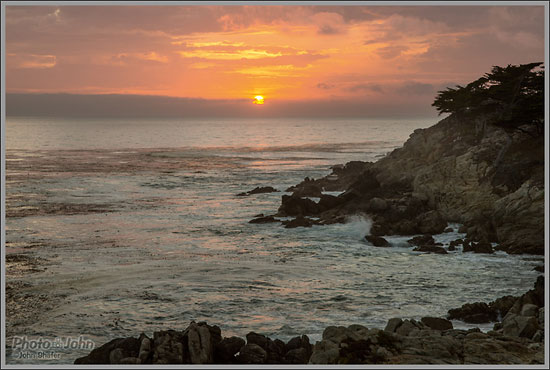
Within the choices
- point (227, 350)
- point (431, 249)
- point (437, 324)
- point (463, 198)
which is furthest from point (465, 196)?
point (227, 350)

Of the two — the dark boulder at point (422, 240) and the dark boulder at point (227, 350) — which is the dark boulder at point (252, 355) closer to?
the dark boulder at point (227, 350)

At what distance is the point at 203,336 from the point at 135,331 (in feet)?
14.4

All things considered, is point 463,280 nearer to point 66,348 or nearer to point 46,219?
point 66,348

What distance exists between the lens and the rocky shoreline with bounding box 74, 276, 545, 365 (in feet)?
46.4

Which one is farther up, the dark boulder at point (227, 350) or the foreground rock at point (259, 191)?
the foreground rock at point (259, 191)

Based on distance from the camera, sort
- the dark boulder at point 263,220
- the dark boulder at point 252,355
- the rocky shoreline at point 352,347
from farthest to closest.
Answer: the dark boulder at point 263,220, the dark boulder at point 252,355, the rocky shoreline at point 352,347

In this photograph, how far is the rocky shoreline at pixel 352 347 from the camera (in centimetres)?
1416

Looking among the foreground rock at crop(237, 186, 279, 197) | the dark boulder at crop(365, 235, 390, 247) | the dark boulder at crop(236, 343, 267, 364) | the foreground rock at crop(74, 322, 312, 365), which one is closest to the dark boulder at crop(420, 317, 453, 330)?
the foreground rock at crop(74, 322, 312, 365)

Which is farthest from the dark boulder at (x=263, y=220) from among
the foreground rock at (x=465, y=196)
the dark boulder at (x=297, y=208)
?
the foreground rock at (x=465, y=196)

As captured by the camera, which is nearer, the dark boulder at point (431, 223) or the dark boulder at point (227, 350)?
the dark boulder at point (227, 350)

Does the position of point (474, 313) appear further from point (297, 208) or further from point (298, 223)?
point (297, 208)

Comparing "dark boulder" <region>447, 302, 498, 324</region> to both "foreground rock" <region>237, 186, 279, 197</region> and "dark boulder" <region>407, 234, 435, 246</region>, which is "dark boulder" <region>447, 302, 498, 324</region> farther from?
"foreground rock" <region>237, 186, 279, 197</region>

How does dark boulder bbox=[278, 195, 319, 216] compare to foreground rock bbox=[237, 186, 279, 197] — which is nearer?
dark boulder bbox=[278, 195, 319, 216]

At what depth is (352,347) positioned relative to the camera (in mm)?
14375
